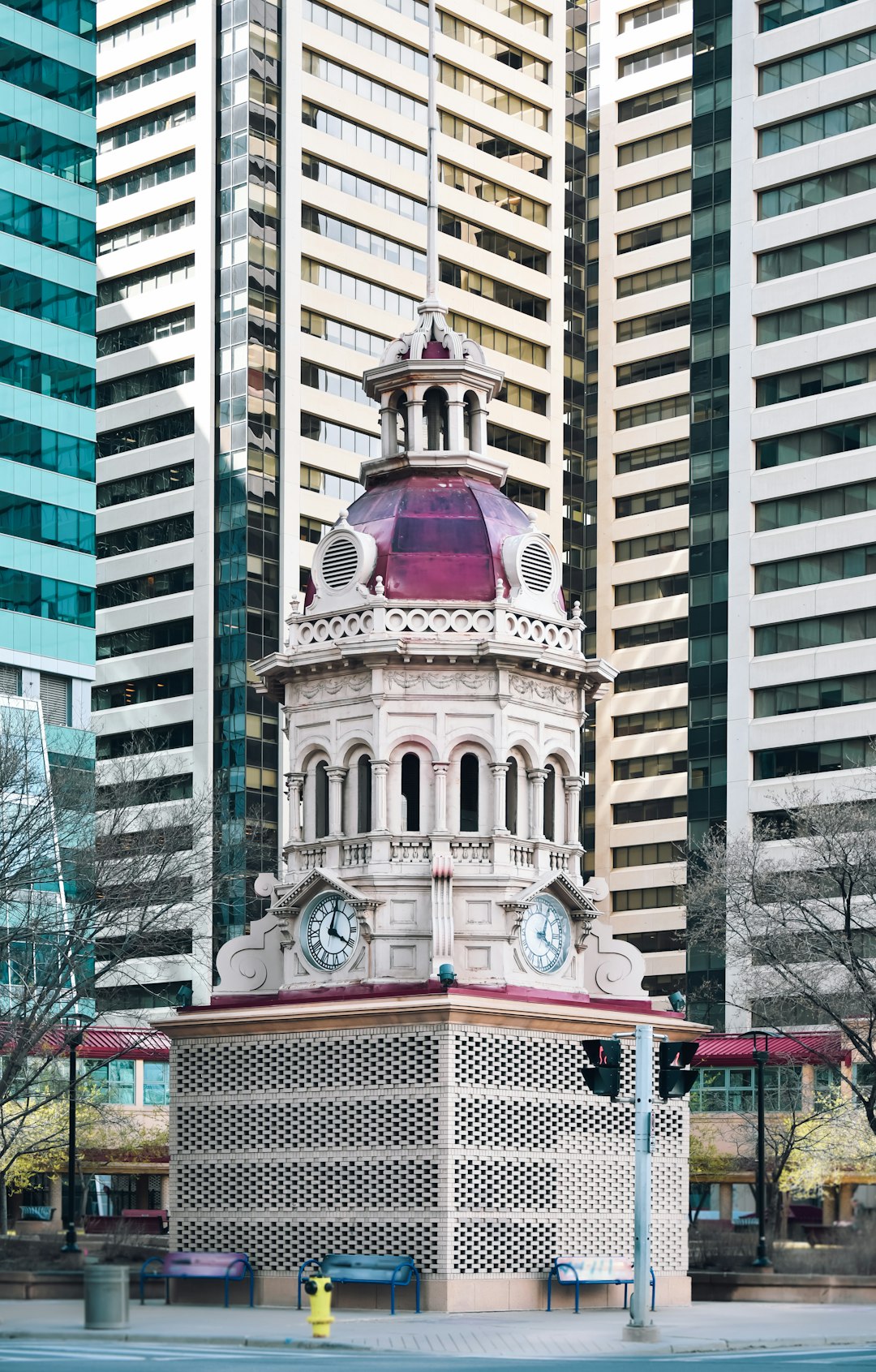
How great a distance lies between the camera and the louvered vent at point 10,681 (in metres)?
92.4

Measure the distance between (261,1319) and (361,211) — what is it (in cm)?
9039

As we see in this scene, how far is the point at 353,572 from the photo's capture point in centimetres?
5103

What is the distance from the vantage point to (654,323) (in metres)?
135

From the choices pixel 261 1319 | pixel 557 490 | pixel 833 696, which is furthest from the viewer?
pixel 557 490

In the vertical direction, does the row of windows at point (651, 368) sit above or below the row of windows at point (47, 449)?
above

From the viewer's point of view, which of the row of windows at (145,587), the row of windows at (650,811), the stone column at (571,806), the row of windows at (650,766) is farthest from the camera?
the row of windows at (650,766)

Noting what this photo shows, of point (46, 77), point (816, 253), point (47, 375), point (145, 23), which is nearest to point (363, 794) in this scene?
point (47, 375)

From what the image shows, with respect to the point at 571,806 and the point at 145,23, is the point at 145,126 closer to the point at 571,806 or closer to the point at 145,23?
the point at 145,23

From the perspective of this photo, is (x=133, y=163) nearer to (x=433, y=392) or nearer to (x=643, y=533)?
(x=643, y=533)

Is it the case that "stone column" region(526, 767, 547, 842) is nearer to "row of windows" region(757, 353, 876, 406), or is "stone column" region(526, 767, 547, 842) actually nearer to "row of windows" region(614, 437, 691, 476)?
"row of windows" region(757, 353, 876, 406)

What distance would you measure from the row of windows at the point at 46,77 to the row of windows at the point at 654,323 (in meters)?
42.6

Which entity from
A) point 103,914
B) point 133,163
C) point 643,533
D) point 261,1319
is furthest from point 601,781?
point 261,1319

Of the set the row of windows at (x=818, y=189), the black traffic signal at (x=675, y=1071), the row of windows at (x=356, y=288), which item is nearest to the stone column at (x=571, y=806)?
the black traffic signal at (x=675, y=1071)

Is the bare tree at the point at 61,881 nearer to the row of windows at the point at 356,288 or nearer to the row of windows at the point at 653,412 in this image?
the row of windows at the point at 356,288
